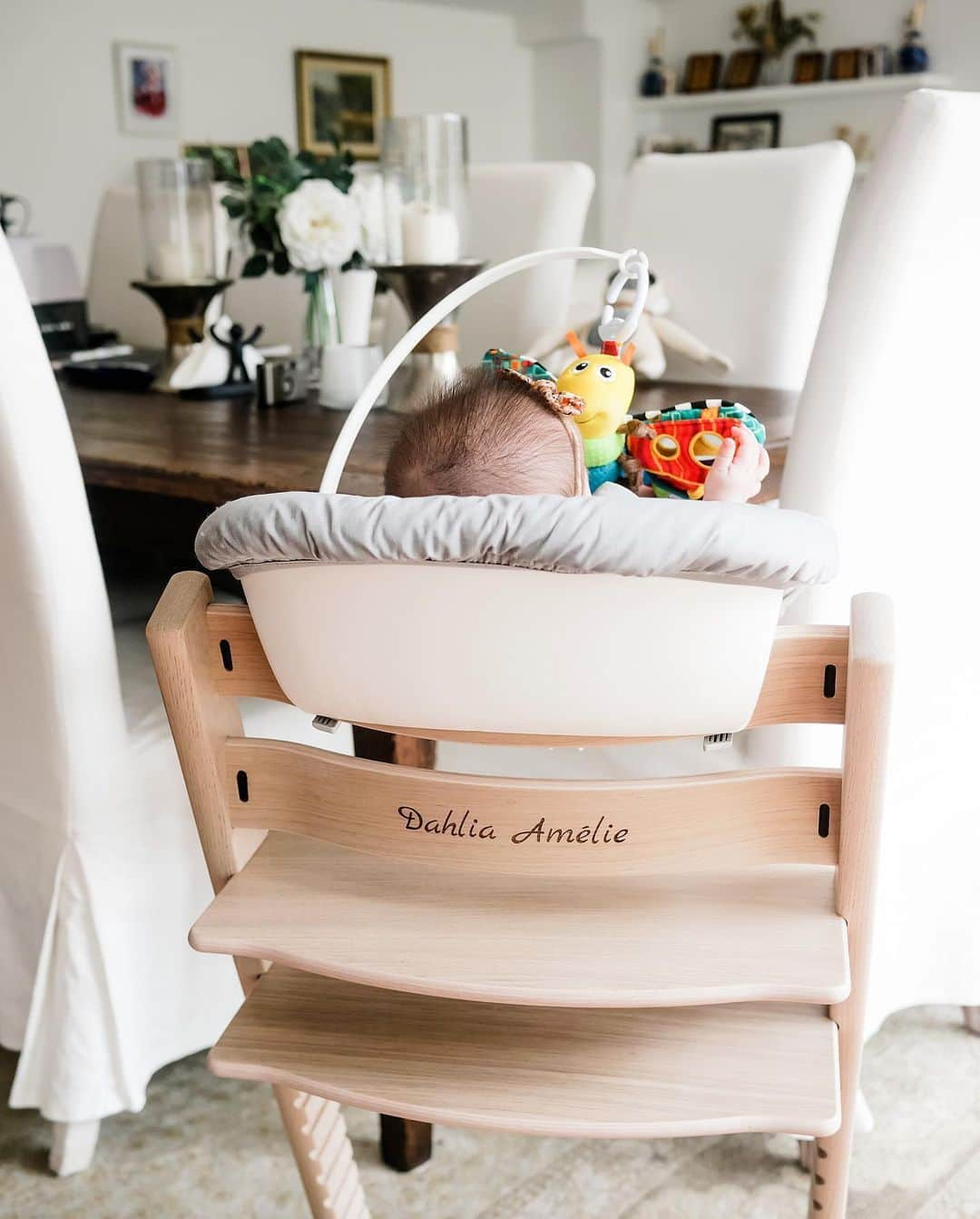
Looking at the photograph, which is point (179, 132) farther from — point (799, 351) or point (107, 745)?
point (107, 745)

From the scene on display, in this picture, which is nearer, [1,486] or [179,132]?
[1,486]

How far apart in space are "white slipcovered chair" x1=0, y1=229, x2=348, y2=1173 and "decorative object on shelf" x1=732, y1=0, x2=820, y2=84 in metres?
5.98

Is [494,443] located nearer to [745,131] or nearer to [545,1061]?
[545,1061]

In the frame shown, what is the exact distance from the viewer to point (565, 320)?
7.61 feet

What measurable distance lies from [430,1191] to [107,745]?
583 millimetres

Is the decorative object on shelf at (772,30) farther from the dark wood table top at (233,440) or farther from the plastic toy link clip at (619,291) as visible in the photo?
the plastic toy link clip at (619,291)

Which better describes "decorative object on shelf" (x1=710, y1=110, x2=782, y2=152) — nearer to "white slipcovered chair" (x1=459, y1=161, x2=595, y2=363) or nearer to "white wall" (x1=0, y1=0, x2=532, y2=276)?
"white wall" (x1=0, y1=0, x2=532, y2=276)

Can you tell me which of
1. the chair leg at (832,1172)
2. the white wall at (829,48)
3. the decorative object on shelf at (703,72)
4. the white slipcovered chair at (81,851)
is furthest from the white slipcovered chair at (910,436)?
the decorative object on shelf at (703,72)

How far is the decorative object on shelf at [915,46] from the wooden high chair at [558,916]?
230 inches

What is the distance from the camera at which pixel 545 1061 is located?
33.5 inches

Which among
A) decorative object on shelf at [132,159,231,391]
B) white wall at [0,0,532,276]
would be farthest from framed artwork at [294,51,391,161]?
decorative object on shelf at [132,159,231,391]

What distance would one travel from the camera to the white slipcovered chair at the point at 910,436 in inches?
39.7

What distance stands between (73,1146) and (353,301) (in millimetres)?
1327

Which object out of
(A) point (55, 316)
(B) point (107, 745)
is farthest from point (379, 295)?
(B) point (107, 745)
